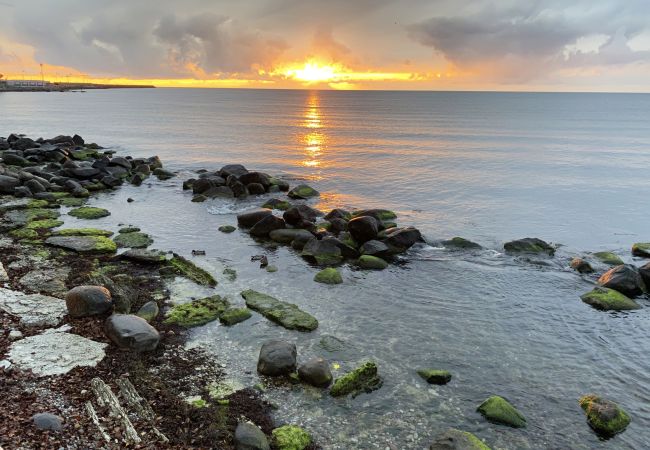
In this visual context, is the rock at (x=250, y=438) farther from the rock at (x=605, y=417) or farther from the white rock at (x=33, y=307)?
the rock at (x=605, y=417)

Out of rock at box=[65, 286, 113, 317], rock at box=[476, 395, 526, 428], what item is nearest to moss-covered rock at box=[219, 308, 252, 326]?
rock at box=[65, 286, 113, 317]

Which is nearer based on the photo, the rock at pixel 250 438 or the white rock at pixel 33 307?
the rock at pixel 250 438

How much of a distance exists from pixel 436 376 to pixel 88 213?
2265 centimetres

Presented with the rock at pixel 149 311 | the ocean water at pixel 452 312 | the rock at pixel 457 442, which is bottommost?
the ocean water at pixel 452 312

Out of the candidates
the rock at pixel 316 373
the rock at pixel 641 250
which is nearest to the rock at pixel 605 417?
the rock at pixel 316 373

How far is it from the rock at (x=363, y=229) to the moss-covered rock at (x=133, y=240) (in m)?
9.80

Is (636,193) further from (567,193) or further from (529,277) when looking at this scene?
(529,277)

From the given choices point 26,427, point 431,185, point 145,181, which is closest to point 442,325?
point 26,427

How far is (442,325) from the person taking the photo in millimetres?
15008

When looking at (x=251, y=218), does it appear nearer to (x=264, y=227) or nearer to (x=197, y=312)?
(x=264, y=227)

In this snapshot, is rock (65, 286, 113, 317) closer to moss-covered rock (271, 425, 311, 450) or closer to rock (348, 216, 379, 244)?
moss-covered rock (271, 425, 311, 450)

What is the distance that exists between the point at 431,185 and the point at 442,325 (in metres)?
27.6

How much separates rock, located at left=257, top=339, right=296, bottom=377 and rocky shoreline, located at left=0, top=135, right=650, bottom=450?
3 centimetres

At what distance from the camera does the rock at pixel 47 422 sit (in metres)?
8.62
